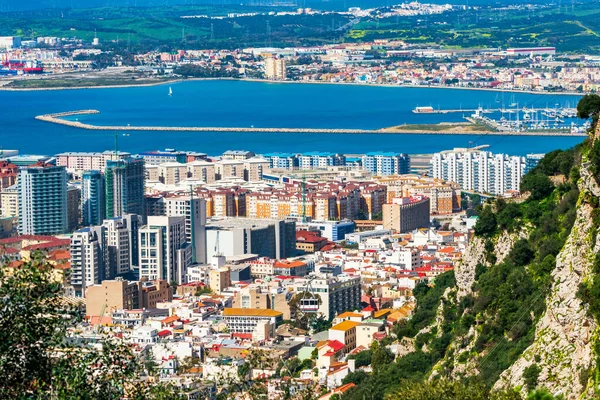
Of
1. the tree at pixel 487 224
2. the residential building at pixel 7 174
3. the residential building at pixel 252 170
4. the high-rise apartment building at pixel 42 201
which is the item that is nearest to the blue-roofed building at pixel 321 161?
the residential building at pixel 252 170

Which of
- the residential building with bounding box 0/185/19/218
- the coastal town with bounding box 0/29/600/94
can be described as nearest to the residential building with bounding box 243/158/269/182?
the residential building with bounding box 0/185/19/218

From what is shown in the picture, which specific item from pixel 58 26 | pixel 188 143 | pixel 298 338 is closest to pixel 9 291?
pixel 298 338

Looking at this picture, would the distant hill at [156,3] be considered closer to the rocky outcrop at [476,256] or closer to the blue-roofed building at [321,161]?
the blue-roofed building at [321,161]

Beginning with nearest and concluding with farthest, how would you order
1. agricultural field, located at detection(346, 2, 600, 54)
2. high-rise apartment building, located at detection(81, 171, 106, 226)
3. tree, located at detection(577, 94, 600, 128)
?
1. tree, located at detection(577, 94, 600, 128)
2. high-rise apartment building, located at detection(81, 171, 106, 226)
3. agricultural field, located at detection(346, 2, 600, 54)

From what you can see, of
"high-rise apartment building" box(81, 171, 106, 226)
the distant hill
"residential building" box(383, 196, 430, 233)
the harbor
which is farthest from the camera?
the distant hill

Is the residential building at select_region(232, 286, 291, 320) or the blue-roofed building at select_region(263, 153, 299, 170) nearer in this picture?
the residential building at select_region(232, 286, 291, 320)

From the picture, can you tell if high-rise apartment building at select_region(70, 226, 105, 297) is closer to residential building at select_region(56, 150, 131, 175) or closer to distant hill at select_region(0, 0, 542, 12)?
residential building at select_region(56, 150, 131, 175)
